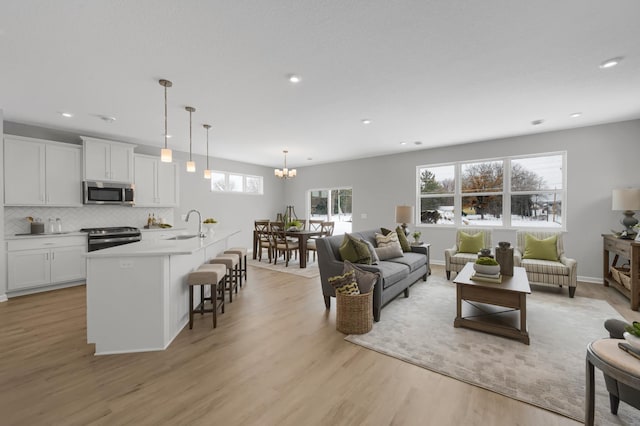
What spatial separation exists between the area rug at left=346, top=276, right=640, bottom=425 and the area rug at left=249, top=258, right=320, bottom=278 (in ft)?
6.71

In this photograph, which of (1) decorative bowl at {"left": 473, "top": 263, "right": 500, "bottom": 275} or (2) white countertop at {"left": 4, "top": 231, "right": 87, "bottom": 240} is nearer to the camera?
(1) decorative bowl at {"left": 473, "top": 263, "right": 500, "bottom": 275}

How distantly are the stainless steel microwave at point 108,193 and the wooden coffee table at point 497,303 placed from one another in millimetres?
5763

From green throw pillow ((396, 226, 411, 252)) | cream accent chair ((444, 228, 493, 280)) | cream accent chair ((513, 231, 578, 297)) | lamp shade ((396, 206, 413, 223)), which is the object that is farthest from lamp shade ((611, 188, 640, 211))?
green throw pillow ((396, 226, 411, 252))

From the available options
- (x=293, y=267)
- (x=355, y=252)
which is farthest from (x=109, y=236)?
(x=355, y=252)

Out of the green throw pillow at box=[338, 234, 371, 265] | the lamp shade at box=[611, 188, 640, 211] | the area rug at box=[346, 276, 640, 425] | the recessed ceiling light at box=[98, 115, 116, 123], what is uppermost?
the recessed ceiling light at box=[98, 115, 116, 123]

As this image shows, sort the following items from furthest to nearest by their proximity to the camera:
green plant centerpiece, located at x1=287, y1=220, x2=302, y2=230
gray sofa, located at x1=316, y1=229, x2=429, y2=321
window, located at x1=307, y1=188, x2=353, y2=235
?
window, located at x1=307, y1=188, x2=353, y2=235 < green plant centerpiece, located at x1=287, y1=220, x2=302, y2=230 < gray sofa, located at x1=316, y1=229, x2=429, y2=321

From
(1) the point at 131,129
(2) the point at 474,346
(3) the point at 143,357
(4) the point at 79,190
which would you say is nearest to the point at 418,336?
(2) the point at 474,346

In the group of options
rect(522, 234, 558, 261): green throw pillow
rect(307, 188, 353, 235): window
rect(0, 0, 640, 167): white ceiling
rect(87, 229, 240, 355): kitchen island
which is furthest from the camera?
rect(307, 188, 353, 235): window

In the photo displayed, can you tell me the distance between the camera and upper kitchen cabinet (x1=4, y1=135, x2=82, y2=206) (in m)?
4.05

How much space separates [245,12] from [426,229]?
5685 mm

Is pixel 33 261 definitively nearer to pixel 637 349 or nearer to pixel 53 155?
pixel 53 155

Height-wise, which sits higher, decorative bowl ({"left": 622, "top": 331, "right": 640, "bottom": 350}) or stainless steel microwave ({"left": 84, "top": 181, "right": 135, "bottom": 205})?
stainless steel microwave ({"left": 84, "top": 181, "right": 135, "bottom": 205})

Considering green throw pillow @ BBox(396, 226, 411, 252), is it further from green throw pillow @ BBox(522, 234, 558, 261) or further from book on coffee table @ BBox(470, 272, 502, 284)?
green throw pillow @ BBox(522, 234, 558, 261)

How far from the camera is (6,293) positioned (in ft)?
12.8
